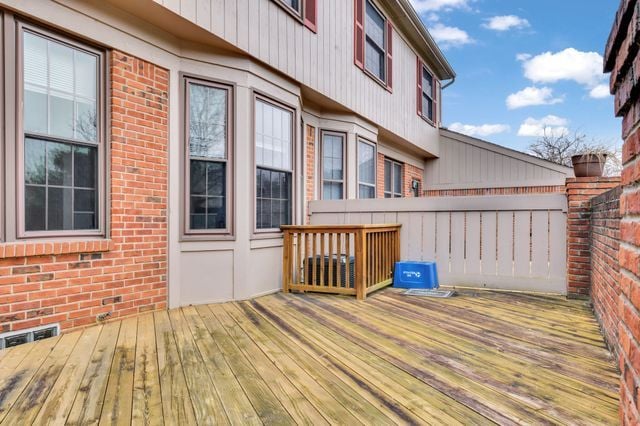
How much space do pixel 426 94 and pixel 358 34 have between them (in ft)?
13.2

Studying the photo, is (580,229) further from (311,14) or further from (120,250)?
(120,250)

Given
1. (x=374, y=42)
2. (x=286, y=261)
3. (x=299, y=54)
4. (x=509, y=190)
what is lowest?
(x=286, y=261)

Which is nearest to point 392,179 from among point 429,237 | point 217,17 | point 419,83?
point 419,83

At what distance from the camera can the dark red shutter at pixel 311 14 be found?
198 inches

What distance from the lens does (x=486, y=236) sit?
181 inches

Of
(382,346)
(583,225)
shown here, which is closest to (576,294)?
(583,225)

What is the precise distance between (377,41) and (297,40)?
2804mm

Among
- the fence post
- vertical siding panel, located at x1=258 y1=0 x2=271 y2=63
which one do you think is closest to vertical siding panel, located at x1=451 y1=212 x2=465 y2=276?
the fence post

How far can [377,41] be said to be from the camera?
7.05 m

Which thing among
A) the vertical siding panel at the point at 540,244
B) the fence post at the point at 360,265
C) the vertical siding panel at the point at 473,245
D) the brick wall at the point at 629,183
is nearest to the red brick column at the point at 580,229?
the vertical siding panel at the point at 540,244

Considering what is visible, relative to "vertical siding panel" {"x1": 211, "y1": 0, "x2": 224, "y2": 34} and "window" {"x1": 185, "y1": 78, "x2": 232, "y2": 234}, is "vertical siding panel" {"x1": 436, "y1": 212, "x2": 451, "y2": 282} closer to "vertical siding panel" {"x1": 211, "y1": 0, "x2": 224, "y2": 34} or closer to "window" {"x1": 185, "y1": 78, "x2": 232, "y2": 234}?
"window" {"x1": 185, "y1": 78, "x2": 232, "y2": 234}

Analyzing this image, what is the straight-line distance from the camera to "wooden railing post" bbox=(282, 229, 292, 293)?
452 cm

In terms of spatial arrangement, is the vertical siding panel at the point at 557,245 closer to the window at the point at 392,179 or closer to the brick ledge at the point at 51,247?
the window at the point at 392,179

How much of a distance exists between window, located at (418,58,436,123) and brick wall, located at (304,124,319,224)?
13.8 ft
